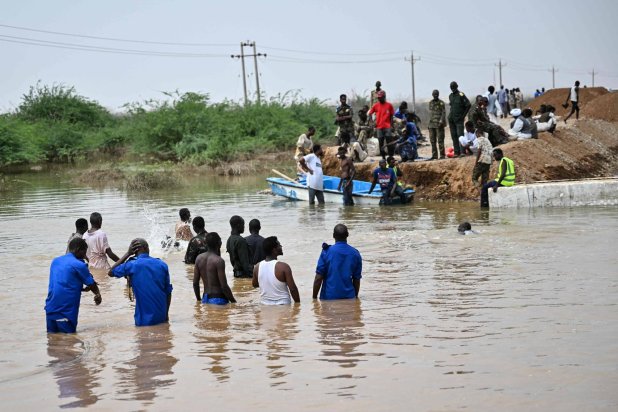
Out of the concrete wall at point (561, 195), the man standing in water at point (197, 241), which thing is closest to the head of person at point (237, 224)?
the man standing in water at point (197, 241)

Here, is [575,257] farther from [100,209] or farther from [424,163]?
[100,209]

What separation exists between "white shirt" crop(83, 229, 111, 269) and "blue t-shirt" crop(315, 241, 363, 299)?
4351mm

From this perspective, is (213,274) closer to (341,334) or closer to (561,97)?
(341,334)

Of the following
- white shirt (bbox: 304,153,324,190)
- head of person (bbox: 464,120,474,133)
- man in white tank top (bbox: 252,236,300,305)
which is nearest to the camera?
man in white tank top (bbox: 252,236,300,305)

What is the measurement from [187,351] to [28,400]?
6.25ft

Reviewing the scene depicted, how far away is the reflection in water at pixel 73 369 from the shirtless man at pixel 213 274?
5.47ft

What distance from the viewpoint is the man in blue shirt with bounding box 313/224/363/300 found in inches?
428

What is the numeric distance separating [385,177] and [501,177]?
296cm

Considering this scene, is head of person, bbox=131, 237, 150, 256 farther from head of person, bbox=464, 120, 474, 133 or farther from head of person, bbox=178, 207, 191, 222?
head of person, bbox=464, 120, 474, 133

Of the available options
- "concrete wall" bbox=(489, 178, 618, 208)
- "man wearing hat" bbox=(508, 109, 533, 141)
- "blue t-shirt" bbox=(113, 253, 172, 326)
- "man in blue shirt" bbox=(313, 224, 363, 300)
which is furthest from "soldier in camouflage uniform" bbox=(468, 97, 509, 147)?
"blue t-shirt" bbox=(113, 253, 172, 326)

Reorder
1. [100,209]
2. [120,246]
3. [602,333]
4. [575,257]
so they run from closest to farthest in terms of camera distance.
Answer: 1. [602,333]
2. [575,257]
3. [120,246]
4. [100,209]

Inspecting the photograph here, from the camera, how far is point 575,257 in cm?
1462

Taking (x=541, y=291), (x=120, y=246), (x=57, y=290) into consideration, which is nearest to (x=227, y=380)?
(x=57, y=290)

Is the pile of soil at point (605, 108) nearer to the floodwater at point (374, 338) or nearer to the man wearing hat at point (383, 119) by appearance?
the man wearing hat at point (383, 119)
